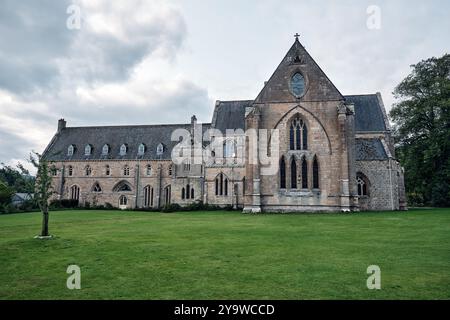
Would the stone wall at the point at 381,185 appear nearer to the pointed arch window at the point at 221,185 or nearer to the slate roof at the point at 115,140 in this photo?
the pointed arch window at the point at 221,185

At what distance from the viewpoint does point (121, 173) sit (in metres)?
51.9

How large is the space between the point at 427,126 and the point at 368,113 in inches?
304

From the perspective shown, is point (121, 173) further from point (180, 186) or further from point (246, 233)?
point (246, 233)

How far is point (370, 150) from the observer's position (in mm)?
37469

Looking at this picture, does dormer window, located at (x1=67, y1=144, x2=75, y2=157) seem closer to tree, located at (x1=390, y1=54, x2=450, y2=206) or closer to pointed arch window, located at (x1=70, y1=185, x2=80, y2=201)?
pointed arch window, located at (x1=70, y1=185, x2=80, y2=201)

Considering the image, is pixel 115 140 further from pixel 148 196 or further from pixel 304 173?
pixel 304 173

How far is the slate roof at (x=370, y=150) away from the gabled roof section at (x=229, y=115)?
15479mm

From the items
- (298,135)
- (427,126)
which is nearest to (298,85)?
(298,135)

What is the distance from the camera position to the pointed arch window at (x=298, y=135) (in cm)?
3247

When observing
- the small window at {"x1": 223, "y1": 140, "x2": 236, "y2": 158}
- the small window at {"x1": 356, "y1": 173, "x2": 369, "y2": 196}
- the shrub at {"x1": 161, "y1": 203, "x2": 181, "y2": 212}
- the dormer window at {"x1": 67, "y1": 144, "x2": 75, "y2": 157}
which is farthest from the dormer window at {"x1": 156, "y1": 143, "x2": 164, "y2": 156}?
the small window at {"x1": 356, "y1": 173, "x2": 369, "y2": 196}

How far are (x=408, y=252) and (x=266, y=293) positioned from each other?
6949 millimetres

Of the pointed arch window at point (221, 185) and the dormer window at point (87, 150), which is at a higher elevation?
the dormer window at point (87, 150)

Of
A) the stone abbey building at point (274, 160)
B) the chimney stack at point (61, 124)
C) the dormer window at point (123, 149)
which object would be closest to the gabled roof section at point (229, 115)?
the stone abbey building at point (274, 160)
